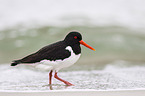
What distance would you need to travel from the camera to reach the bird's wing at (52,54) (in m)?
4.43

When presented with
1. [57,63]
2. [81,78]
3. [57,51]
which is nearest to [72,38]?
[57,51]

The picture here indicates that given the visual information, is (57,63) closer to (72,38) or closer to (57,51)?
(57,51)

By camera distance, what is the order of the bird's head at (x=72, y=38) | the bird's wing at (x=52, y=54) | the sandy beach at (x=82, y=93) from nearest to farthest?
the sandy beach at (x=82, y=93) → the bird's wing at (x=52, y=54) → the bird's head at (x=72, y=38)

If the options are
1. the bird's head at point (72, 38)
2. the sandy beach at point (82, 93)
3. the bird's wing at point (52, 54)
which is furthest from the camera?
the bird's head at point (72, 38)

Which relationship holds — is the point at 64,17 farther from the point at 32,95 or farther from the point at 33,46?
the point at 32,95

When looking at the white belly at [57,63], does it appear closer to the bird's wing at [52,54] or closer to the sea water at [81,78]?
the bird's wing at [52,54]

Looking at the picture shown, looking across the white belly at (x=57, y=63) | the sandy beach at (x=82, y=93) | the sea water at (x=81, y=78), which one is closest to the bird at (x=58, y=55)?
the white belly at (x=57, y=63)

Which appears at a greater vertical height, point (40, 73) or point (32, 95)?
point (40, 73)

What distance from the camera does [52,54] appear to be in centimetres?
446

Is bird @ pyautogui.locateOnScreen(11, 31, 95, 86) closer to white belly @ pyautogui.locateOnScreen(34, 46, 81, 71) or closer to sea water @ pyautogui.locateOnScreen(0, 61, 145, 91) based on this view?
white belly @ pyautogui.locateOnScreen(34, 46, 81, 71)

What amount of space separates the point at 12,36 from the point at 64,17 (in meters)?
2.92

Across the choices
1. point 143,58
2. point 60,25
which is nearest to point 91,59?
point 143,58

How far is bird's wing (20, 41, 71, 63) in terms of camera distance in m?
4.43

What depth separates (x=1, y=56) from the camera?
8914 mm
